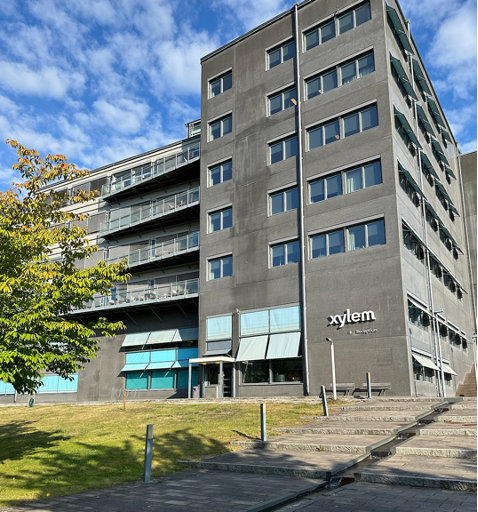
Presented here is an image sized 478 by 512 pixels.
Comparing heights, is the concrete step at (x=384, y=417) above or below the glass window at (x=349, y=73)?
below

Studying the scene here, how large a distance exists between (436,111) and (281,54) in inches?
606

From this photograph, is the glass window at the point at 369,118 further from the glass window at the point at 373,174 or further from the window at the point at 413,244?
the window at the point at 413,244

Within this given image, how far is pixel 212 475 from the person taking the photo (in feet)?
33.4

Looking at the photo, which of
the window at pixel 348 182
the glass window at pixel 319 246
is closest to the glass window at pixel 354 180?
the window at pixel 348 182

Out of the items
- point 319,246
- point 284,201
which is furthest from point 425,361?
point 284,201

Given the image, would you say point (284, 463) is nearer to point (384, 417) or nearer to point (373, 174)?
point (384, 417)

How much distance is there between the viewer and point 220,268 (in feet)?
114

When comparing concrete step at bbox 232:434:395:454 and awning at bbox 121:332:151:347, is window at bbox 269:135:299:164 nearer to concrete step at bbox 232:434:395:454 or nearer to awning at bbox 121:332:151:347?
awning at bbox 121:332:151:347

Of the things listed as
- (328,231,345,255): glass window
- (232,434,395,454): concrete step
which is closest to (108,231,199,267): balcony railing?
(328,231,345,255): glass window

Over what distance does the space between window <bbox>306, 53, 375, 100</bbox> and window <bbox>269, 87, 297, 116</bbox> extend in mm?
1116

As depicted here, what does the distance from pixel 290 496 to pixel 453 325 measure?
3458 cm

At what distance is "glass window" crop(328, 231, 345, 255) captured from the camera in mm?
28781

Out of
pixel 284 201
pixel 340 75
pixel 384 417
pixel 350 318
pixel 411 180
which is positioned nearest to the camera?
pixel 384 417

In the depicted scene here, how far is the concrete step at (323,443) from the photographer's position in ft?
35.9
